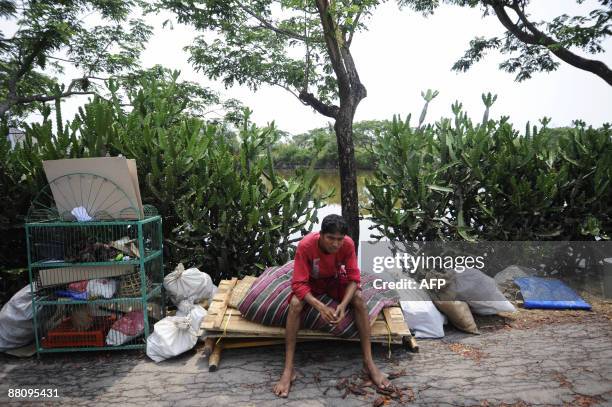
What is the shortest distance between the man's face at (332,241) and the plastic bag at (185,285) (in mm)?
1721

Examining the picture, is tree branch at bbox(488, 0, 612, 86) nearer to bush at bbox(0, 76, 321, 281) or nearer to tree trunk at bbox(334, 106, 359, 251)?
tree trunk at bbox(334, 106, 359, 251)

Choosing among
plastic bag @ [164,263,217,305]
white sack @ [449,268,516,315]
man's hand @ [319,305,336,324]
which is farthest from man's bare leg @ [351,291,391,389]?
plastic bag @ [164,263,217,305]

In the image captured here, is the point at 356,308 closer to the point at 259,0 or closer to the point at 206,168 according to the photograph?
the point at 206,168

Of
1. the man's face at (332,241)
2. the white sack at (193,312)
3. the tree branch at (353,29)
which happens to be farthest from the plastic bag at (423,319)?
the tree branch at (353,29)

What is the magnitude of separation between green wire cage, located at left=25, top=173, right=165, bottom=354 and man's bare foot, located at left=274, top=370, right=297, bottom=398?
1.48 meters

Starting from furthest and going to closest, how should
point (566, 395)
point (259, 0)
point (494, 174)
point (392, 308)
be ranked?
point (259, 0) < point (494, 174) < point (392, 308) < point (566, 395)

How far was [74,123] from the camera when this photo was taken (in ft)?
15.7

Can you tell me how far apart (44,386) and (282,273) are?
7.31 feet

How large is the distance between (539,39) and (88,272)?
8.76 m

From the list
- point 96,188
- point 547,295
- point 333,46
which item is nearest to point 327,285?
point 96,188

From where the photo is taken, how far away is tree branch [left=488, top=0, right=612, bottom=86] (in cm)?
817

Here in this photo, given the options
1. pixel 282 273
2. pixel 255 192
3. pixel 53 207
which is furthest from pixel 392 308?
pixel 53 207

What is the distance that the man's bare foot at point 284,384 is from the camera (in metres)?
3.13

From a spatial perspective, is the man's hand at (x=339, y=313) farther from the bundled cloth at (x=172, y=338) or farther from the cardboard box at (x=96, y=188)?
the cardboard box at (x=96, y=188)
